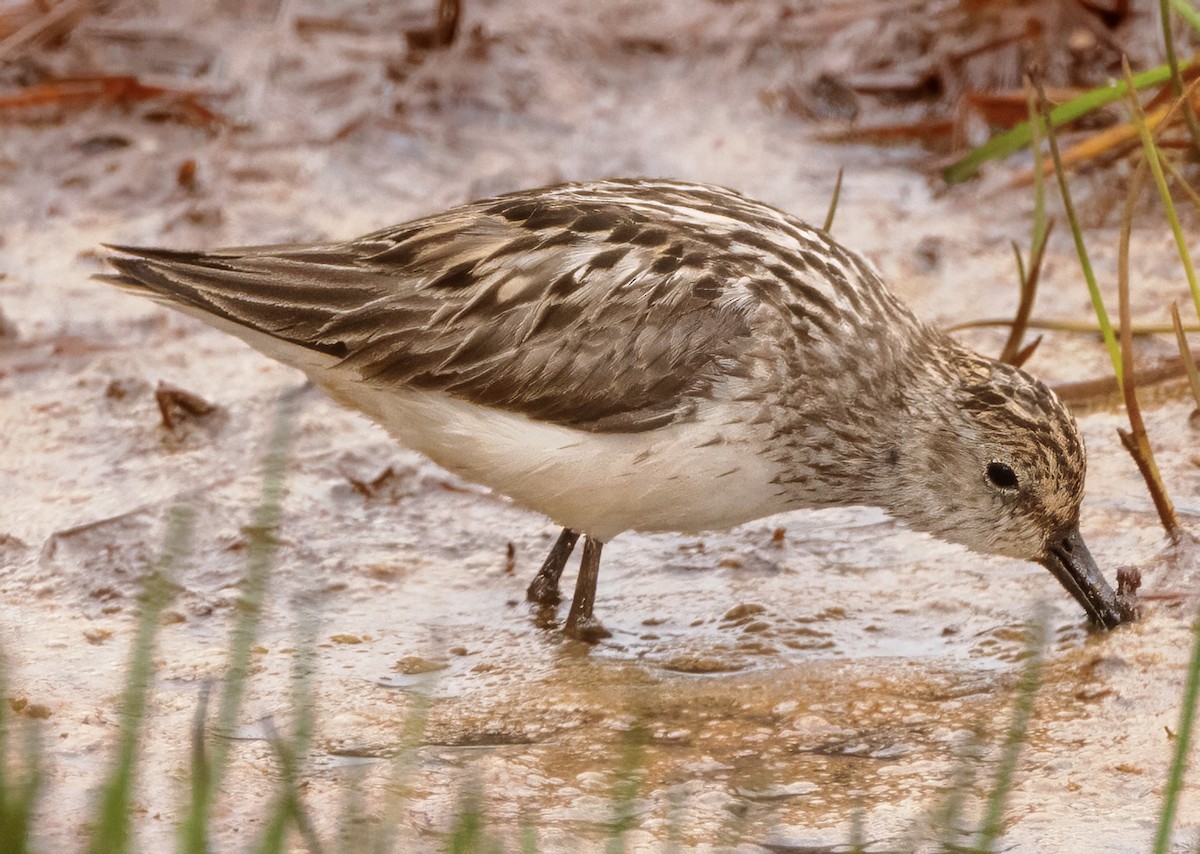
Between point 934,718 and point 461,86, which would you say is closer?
point 934,718

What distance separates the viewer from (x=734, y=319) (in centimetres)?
615

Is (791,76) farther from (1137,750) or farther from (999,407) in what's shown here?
(1137,750)

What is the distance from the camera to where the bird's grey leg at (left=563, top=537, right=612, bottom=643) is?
662 centimetres

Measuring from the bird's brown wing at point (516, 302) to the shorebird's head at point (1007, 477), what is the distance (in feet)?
3.25

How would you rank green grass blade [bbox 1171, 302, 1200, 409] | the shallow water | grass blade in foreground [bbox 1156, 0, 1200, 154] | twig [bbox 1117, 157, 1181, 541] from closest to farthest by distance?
1. the shallow water
2. twig [bbox 1117, 157, 1181, 541]
3. green grass blade [bbox 1171, 302, 1200, 409]
4. grass blade in foreground [bbox 1156, 0, 1200, 154]

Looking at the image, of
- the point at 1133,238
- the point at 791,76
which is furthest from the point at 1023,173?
the point at 791,76

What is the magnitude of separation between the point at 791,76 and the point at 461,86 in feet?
7.52

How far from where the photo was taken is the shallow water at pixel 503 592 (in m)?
5.27

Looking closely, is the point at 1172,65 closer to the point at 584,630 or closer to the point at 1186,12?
the point at 1186,12

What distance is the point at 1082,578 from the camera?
6.31 metres

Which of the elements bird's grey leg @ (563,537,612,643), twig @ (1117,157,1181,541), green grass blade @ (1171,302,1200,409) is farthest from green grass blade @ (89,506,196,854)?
green grass blade @ (1171,302,1200,409)

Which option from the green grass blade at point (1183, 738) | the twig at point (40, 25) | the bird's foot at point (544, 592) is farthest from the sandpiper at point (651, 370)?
the twig at point (40, 25)

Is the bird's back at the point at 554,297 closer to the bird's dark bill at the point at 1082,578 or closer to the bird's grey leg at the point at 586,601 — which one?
the bird's grey leg at the point at 586,601

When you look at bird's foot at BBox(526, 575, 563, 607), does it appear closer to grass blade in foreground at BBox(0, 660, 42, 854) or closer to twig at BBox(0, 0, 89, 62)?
grass blade in foreground at BBox(0, 660, 42, 854)
